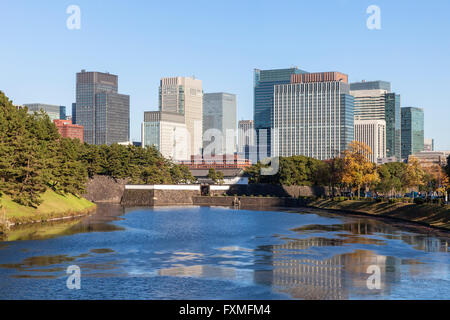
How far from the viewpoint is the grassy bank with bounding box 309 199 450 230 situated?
9181 centimetres

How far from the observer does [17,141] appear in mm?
93125

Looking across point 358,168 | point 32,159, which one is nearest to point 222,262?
point 32,159

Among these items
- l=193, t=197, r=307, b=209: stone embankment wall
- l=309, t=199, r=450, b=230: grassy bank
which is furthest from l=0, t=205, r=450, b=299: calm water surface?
l=193, t=197, r=307, b=209: stone embankment wall

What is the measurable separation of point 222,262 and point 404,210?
2435 inches

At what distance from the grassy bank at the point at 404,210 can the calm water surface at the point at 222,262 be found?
6.76 m

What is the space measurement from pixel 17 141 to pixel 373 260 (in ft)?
200

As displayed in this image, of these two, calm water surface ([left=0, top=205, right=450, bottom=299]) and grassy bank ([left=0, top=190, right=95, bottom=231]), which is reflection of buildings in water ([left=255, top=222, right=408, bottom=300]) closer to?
calm water surface ([left=0, top=205, right=450, bottom=299])

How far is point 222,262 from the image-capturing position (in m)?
56.6

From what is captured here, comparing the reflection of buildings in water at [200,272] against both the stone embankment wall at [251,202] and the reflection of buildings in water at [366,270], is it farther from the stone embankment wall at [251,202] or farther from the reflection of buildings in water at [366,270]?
the stone embankment wall at [251,202]

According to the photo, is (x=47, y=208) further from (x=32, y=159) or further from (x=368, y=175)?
(x=368, y=175)

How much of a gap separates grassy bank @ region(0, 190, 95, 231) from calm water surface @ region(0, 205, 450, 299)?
4.48 m

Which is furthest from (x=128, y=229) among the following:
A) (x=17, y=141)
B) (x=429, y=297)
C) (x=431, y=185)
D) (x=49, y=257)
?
(x=431, y=185)

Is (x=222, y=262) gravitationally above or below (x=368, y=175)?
below

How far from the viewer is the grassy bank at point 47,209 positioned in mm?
87250
